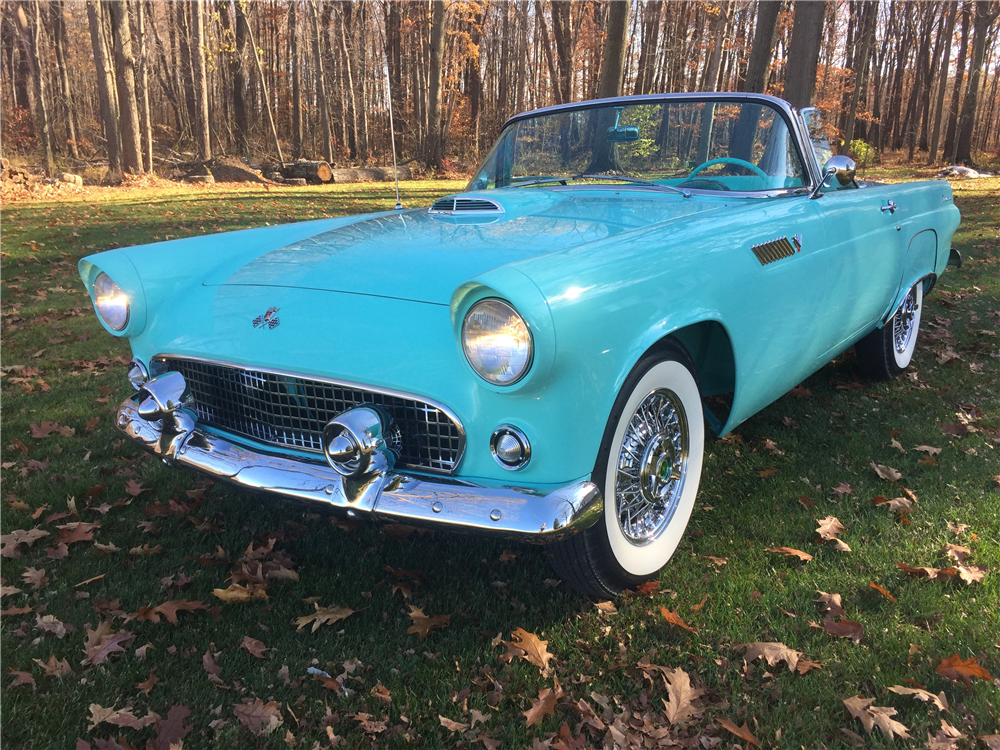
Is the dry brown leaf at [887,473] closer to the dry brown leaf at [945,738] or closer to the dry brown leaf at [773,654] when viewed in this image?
the dry brown leaf at [773,654]

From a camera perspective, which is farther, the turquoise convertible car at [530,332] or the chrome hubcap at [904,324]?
the chrome hubcap at [904,324]

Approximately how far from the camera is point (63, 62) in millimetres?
28359

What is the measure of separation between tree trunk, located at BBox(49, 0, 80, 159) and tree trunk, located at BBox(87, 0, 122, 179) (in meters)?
12.7

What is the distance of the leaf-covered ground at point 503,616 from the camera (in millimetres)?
1938

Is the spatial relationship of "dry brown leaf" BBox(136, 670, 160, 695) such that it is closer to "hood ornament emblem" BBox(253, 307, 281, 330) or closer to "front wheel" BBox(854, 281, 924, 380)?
"hood ornament emblem" BBox(253, 307, 281, 330)

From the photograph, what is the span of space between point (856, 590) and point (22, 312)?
6.64 metres

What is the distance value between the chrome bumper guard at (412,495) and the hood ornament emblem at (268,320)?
0.40 m

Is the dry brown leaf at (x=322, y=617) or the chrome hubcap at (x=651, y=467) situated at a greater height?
the chrome hubcap at (x=651, y=467)

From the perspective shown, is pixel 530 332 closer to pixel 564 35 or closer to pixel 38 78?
pixel 38 78

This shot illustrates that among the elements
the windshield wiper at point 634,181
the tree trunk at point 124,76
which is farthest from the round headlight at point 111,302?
the tree trunk at point 124,76

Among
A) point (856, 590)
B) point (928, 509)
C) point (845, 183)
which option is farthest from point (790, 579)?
point (845, 183)

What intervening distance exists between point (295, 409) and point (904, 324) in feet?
13.2

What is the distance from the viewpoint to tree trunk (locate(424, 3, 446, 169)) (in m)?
19.3

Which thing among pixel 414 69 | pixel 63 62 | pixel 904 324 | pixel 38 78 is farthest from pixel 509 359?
pixel 63 62
